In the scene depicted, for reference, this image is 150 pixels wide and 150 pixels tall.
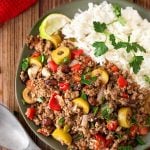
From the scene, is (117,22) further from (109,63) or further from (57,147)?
(57,147)

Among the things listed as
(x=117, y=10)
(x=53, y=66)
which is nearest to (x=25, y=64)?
(x=53, y=66)

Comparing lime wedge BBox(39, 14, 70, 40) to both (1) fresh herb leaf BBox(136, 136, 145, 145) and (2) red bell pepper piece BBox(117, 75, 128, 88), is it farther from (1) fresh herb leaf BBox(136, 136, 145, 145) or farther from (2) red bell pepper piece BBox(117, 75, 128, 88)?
(1) fresh herb leaf BBox(136, 136, 145, 145)

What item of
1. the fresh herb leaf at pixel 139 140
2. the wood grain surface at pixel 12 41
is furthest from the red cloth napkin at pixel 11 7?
the fresh herb leaf at pixel 139 140

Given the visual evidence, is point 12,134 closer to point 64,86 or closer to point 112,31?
point 64,86

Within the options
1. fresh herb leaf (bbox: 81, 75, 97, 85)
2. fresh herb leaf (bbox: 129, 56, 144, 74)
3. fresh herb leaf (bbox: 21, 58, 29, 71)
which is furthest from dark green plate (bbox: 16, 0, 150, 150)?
fresh herb leaf (bbox: 81, 75, 97, 85)

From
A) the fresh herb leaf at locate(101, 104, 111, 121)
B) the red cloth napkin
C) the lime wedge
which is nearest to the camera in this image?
the fresh herb leaf at locate(101, 104, 111, 121)

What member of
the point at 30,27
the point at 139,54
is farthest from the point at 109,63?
the point at 30,27
